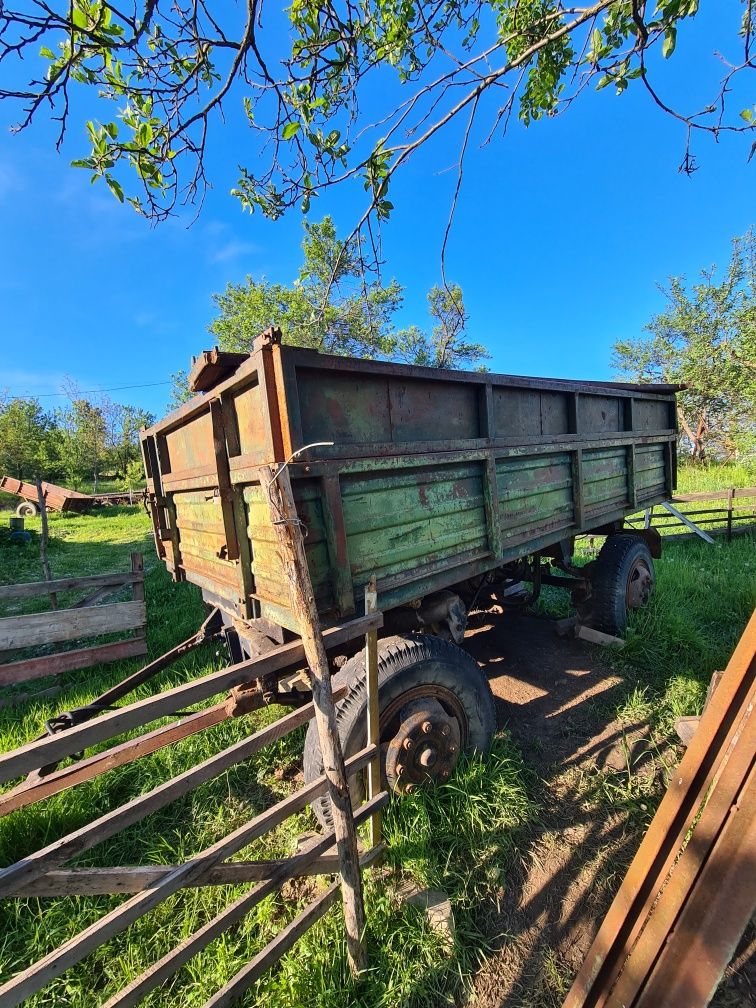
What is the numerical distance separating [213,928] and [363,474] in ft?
6.27

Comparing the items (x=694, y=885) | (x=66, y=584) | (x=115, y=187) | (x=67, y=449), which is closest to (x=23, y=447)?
(x=67, y=449)

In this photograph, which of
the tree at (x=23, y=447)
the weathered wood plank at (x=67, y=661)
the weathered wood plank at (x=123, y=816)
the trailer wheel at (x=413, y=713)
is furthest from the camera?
the tree at (x=23, y=447)

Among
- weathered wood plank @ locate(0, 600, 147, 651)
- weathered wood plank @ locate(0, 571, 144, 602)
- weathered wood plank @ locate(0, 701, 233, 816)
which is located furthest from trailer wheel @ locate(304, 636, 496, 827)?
weathered wood plank @ locate(0, 571, 144, 602)

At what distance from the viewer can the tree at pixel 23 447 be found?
27.7 m

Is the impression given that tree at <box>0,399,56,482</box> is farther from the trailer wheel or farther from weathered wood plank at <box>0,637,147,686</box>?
the trailer wheel

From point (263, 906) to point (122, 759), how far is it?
1.23 metres

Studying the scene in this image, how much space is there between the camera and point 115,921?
123 cm

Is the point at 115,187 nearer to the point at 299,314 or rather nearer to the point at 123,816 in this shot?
the point at 123,816

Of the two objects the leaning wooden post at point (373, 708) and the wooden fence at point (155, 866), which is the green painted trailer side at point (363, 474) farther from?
the wooden fence at point (155, 866)

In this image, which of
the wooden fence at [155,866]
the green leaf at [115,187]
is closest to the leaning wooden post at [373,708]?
the wooden fence at [155,866]

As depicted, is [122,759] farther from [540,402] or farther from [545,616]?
[545,616]

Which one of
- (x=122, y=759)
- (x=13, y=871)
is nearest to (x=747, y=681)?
(x=122, y=759)

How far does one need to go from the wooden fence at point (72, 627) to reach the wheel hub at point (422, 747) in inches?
120

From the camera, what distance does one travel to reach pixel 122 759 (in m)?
1.36
